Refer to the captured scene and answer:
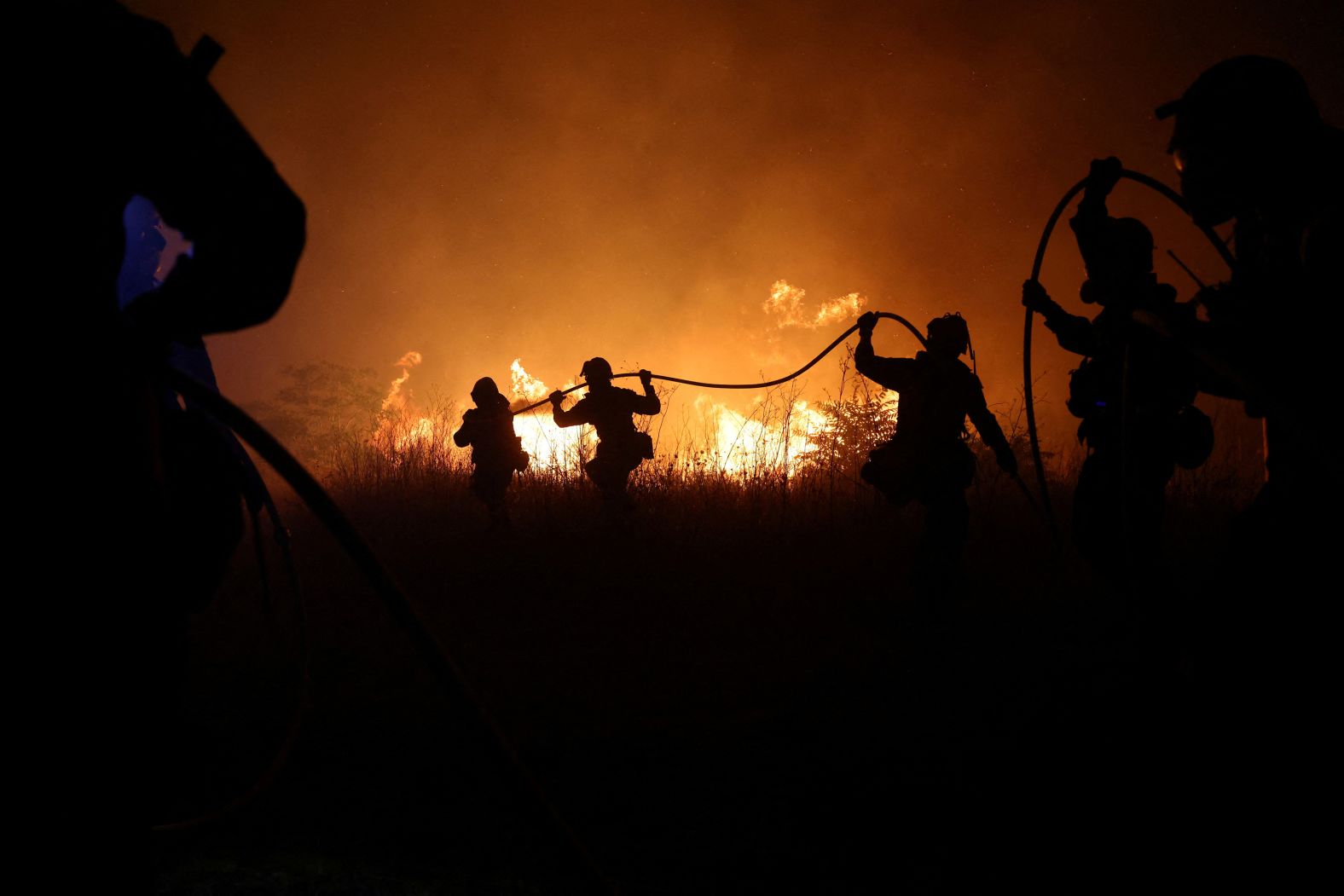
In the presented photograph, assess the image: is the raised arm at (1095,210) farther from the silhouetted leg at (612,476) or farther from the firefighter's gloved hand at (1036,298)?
the silhouetted leg at (612,476)

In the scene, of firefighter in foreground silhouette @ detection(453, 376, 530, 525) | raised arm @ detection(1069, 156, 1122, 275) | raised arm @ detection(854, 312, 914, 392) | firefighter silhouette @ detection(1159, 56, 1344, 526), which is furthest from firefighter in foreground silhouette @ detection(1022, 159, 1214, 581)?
firefighter in foreground silhouette @ detection(453, 376, 530, 525)

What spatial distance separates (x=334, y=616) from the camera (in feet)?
19.1

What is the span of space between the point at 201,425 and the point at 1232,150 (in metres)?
3.09

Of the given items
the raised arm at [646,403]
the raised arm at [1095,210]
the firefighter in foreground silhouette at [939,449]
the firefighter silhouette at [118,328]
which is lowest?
the firefighter silhouette at [118,328]

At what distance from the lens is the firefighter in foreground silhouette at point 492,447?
8.68 m

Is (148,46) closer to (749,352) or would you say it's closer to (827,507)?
(827,507)

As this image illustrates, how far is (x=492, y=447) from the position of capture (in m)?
8.83

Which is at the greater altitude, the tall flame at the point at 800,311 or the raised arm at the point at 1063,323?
the tall flame at the point at 800,311

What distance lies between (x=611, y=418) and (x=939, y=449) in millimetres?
4206

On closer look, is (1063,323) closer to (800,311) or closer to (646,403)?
(646,403)

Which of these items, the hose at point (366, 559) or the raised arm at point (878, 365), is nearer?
the hose at point (366, 559)

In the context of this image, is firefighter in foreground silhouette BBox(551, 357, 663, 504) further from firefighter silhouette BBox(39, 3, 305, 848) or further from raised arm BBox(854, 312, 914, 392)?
firefighter silhouette BBox(39, 3, 305, 848)

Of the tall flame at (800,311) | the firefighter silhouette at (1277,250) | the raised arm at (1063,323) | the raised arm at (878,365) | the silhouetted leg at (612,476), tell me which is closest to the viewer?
the firefighter silhouette at (1277,250)

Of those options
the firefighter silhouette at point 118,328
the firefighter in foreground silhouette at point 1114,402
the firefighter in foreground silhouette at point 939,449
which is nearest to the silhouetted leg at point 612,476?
the firefighter in foreground silhouette at point 939,449
